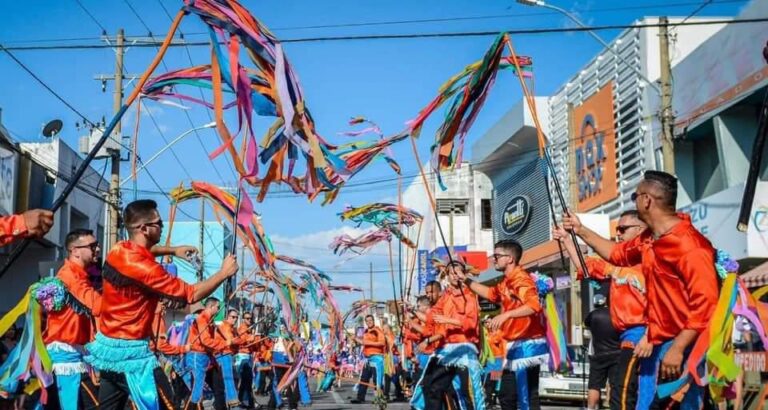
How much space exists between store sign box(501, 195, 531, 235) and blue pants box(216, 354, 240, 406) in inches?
804

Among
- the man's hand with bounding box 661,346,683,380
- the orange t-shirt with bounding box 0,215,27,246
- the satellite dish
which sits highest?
the satellite dish

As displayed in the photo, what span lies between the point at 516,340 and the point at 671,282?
412cm

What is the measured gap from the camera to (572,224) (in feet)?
20.2

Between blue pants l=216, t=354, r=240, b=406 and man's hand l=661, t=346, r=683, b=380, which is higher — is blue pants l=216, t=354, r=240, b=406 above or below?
below

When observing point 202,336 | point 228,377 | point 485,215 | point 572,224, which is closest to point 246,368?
point 228,377

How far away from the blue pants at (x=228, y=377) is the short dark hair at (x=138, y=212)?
27.6ft

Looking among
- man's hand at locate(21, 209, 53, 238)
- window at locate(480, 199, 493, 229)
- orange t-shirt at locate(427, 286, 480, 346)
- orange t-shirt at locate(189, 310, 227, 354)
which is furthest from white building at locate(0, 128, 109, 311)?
window at locate(480, 199, 493, 229)

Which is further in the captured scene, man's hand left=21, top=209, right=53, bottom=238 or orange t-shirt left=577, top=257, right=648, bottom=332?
orange t-shirt left=577, top=257, right=648, bottom=332

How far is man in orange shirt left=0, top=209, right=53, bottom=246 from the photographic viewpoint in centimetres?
522

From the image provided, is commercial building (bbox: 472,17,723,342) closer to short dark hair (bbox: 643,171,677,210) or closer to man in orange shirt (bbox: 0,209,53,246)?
short dark hair (bbox: 643,171,677,210)

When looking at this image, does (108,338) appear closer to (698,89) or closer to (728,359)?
(728,359)

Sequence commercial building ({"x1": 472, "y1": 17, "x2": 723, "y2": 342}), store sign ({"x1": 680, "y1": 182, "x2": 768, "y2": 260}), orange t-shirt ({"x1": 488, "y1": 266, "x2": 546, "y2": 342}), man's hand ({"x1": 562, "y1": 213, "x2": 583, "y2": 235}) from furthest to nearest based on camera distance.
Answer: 1. commercial building ({"x1": 472, "y1": 17, "x2": 723, "y2": 342})
2. store sign ({"x1": 680, "y1": 182, "x2": 768, "y2": 260})
3. orange t-shirt ({"x1": 488, "y1": 266, "x2": 546, "y2": 342})
4. man's hand ({"x1": 562, "y1": 213, "x2": 583, "y2": 235})

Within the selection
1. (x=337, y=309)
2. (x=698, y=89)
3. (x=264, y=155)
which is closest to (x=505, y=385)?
(x=264, y=155)

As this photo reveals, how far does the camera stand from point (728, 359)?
15.9 feet
